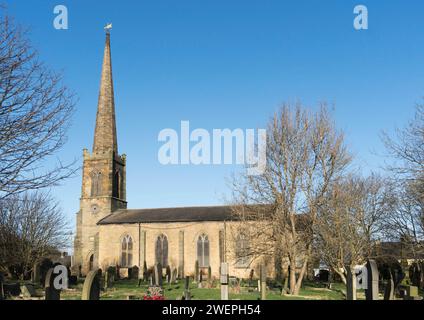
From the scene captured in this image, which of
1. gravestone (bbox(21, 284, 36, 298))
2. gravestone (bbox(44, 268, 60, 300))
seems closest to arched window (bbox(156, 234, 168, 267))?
gravestone (bbox(21, 284, 36, 298))

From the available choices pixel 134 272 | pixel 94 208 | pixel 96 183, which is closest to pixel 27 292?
pixel 134 272

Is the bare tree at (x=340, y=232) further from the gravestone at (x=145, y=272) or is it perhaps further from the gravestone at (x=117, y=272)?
the gravestone at (x=117, y=272)

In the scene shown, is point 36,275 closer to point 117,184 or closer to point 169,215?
point 169,215

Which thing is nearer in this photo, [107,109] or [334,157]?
[334,157]

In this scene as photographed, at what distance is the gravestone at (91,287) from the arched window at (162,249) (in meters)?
27.7

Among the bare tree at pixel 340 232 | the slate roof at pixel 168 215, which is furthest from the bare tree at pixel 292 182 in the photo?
the slate roof at pixel 168 215

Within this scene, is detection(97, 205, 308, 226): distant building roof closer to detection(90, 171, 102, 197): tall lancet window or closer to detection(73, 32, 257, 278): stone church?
detection(73, 32, 257, 278): stone church

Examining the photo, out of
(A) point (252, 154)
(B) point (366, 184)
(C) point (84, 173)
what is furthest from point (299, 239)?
(C) point (84, 173)

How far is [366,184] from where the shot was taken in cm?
3728

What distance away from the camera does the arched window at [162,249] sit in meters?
39.3
